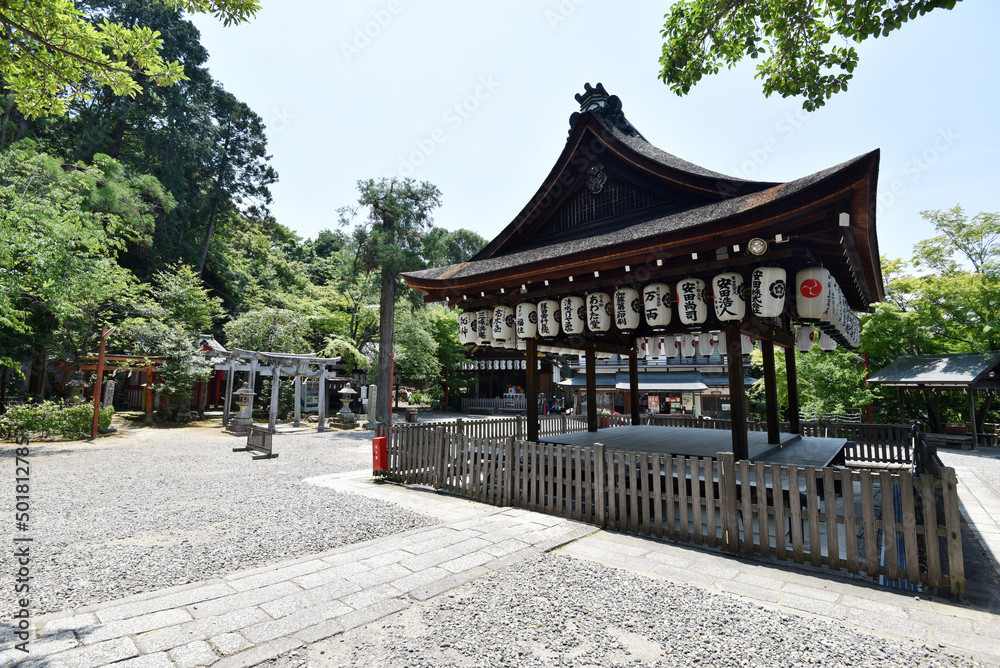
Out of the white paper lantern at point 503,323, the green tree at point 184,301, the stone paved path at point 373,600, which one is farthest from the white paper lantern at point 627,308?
the green tree at point 184,301

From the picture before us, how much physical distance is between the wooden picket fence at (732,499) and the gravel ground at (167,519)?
58.9 inches

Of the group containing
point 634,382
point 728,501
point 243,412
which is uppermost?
point 634,382

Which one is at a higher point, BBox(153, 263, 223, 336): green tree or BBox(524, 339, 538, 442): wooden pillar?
A: BBox(153, 263, 223, 336): green tree

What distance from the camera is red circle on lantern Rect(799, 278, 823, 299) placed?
5801 millimetres

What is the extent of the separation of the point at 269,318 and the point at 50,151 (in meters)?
17.9

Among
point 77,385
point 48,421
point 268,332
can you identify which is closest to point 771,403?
point 48,421

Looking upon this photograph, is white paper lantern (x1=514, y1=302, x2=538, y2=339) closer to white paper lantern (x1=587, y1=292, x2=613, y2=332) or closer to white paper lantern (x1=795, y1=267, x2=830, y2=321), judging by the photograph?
white paper lantern (x1=587, y1=292, x2=613, y2=332)

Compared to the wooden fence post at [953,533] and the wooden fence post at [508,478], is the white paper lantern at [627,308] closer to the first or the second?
the wooden fence post at [508,478]

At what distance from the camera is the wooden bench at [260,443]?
40.8 ft

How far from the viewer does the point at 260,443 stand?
13.0m

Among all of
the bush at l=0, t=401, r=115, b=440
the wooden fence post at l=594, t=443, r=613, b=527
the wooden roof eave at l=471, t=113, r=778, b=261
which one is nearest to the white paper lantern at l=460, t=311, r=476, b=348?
the wooden roof eave at l=471, t=113, r=778, b=261

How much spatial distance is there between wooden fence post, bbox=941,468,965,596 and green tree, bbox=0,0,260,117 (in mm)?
7938

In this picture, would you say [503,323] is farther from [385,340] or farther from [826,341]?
[385,340]

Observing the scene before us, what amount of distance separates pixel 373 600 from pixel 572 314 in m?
5.37
